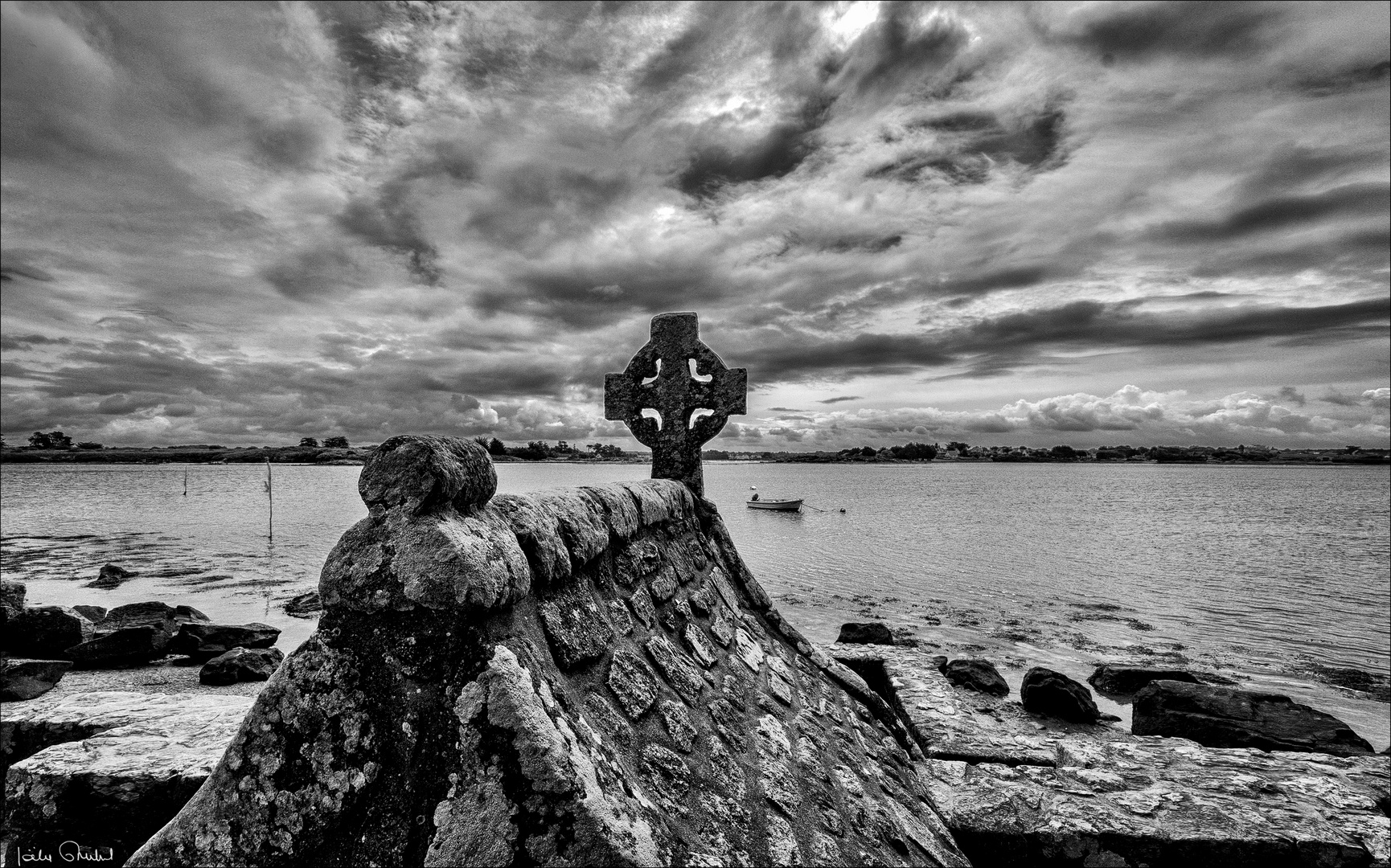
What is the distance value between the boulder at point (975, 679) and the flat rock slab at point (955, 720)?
1.42 metres

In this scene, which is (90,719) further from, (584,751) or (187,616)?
(187,616)

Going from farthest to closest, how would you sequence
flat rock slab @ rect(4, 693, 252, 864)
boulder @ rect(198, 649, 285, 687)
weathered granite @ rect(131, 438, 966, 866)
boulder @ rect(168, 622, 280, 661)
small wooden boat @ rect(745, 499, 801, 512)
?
small wooden boat @ rect(745, 499, 801, 512), boulder @ rect(168, 622, 280, 661), boulder @ rect(198, 649, 285, 687), flat rock slab @ rect(4, 693, 252, 864), weathered granite @ rect(131, 438, 966, 866)

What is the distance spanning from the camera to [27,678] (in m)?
8.77

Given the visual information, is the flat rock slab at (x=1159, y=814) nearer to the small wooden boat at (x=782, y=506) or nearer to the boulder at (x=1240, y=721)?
the boulder at (x=1240, y=721)

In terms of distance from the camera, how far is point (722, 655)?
3877 mm

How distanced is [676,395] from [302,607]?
1515 centimetres

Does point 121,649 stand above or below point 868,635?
above

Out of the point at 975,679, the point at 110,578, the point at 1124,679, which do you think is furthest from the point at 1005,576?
the point at 110,578

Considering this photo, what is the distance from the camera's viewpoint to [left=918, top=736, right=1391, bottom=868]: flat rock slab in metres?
4.16

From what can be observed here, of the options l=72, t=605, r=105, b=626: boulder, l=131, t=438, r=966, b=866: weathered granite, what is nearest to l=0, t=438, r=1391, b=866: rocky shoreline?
l=131, t=438, r=966, b=866: weathered granite

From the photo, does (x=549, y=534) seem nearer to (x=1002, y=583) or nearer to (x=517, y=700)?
Result: (x=517, y=700)

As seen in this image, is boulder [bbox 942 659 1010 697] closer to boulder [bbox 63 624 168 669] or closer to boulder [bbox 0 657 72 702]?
boulder [bbox 0 657 72 702]

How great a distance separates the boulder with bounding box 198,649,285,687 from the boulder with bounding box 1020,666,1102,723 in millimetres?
10561
